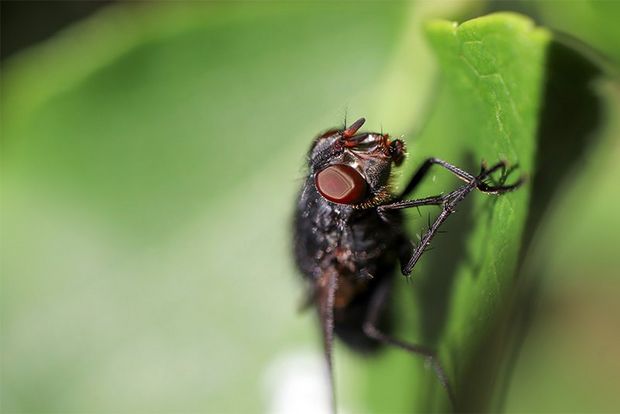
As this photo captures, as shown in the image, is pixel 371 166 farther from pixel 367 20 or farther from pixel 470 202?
pixel 367 20

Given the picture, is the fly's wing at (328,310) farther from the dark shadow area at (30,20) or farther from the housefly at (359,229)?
the dark shadow area at (30,20)

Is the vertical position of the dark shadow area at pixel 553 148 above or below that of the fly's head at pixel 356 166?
below

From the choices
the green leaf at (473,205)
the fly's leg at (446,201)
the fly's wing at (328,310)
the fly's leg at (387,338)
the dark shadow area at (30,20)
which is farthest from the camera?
the dark shadow area at (30,20)

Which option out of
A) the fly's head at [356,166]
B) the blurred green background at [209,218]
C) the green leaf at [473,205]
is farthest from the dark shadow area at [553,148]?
the fly's head at [356,166]

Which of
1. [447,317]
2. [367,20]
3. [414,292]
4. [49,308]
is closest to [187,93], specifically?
[367,20]

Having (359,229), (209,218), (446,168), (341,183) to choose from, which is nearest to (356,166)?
(341,183)

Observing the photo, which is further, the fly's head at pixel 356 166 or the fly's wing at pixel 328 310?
the fly's wing at pixel 328 310
